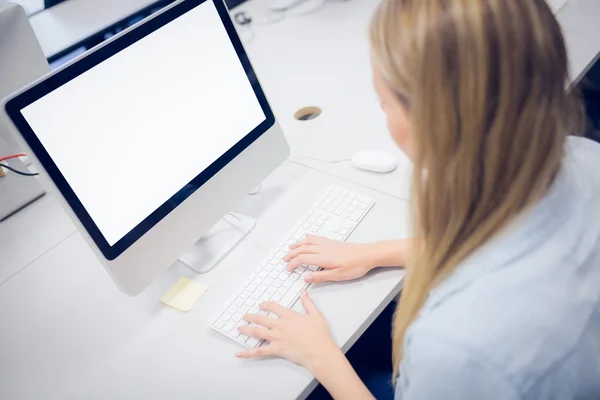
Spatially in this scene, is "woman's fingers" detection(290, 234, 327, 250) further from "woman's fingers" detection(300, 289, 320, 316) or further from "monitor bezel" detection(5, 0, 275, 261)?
"monitor bezel" detection(5, 0, 275, 261)

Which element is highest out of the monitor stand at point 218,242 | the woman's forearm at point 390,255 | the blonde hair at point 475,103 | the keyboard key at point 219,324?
the blonde hair at point 475,103

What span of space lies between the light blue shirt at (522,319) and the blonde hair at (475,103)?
0.03 meters

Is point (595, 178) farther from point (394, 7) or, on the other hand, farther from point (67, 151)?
point (67, 151)

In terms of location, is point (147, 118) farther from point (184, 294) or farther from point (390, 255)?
point (390, 255)

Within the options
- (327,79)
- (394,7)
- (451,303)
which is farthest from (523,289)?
(327,79)

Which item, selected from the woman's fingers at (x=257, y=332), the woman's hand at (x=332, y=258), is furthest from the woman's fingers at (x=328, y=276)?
the woman's fingers at (x=257, y=332)

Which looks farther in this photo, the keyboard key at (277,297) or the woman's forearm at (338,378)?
the keyboard key at (277,297)

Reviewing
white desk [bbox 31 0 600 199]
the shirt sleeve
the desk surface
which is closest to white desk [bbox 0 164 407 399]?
the desk surface

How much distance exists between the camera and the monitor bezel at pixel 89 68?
69cm

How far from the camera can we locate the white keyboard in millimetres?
816

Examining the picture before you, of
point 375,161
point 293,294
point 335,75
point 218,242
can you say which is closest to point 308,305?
point 293,294

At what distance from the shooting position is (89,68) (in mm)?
740

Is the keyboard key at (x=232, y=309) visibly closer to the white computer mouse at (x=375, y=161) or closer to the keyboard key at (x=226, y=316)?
the keyboard key at (x=226, y=316)

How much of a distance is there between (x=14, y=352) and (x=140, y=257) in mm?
311
